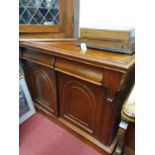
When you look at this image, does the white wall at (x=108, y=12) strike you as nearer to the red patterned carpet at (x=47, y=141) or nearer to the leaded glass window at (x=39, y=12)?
the leaded glass window at (x=39, y=12)

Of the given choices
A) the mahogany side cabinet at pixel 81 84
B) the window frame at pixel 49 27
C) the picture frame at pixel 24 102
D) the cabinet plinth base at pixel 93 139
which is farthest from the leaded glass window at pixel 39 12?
the cabinet plinth base at pixel 93 139

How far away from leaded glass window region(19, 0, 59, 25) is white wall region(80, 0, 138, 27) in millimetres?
249

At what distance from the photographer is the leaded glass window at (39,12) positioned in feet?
3.81

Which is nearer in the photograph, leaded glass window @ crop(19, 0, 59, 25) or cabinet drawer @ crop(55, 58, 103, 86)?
cabinet drawer @ crop(55, 58, 103, 86)

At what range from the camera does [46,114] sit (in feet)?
4.99

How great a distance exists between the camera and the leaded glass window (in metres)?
1.16

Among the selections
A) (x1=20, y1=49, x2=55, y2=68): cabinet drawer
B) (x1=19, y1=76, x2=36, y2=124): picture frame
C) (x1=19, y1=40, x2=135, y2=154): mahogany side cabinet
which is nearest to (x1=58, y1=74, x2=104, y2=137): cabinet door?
(x1=19, y1=40, x2=135, y2=154): mahogany side cabinet

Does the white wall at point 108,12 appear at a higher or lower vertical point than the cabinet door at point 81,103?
higher

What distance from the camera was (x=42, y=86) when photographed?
1.40m

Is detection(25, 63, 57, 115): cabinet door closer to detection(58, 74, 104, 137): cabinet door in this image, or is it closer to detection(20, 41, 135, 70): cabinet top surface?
detection(58, 74, 104, 137): cabinet door

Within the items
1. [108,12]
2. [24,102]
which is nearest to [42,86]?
[24,102]

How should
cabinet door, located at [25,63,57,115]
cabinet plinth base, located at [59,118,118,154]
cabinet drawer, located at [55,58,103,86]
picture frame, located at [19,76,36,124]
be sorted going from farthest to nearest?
picture frame, located at [19,76,36,124]
cabinet door, located at [25,63,57,115]
cabinet plinth base, located at [59,118,118,154]
cabinet drawer, located at [55,58,103,86]
